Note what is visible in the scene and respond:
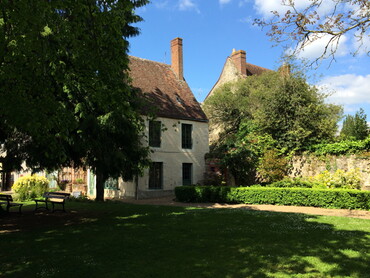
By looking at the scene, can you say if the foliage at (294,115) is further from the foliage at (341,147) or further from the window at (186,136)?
the window at (186,136)

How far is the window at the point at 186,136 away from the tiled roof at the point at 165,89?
2.14ft

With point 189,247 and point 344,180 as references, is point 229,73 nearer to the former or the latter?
point 344,180


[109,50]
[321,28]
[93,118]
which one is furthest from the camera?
[93,118]

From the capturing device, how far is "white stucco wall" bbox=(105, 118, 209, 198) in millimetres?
20078

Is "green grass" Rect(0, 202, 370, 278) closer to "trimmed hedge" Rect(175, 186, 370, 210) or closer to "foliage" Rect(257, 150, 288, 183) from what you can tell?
"trimmed hedge" Rect(175, 186, 370, 210)

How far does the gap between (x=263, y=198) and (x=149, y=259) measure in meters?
10.0

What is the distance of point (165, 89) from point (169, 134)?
138 inches

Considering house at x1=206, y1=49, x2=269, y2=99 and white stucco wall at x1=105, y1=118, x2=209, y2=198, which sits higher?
house at x1=206, y1=49, x2=269, y2=99

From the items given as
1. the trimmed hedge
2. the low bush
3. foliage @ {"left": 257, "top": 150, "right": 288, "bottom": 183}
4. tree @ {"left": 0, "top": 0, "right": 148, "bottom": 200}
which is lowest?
the trimmed hedge

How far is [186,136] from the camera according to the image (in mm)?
22703

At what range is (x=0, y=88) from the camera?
248 inches

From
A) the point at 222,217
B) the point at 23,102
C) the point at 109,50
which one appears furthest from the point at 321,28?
the point at 23,102

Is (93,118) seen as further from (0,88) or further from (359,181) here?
(359,181)

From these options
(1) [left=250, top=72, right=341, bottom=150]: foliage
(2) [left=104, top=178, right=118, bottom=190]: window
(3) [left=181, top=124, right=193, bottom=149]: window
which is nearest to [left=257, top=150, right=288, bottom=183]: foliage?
(1) [left=250, top=72, right=341, bottom=150]: foliage
